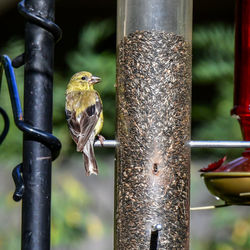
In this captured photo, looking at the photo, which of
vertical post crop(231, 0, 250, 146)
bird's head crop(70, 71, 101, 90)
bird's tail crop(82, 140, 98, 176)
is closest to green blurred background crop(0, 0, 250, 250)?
bird's head crop(70, 71, 101, 90)

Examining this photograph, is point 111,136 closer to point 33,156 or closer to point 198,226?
point 198,226

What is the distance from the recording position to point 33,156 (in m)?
2.42

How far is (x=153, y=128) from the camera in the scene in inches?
128

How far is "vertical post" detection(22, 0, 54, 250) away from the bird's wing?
161cm

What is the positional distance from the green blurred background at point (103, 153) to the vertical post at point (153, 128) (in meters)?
2.22

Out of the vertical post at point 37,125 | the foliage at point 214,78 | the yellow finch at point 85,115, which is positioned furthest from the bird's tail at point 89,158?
the foliage at point 214,78

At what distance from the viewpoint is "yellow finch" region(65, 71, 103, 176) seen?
4.10m

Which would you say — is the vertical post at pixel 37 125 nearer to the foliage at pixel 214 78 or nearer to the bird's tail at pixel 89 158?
the bird's tail at pixel 89 158

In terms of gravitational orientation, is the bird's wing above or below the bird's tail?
above

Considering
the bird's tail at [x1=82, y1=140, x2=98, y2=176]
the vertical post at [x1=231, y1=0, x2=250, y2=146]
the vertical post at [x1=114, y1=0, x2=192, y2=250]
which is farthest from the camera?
the bird's tail at [x1=82, y1=140, x2=98, y2=176]

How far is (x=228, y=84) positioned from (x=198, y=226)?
1.42 m

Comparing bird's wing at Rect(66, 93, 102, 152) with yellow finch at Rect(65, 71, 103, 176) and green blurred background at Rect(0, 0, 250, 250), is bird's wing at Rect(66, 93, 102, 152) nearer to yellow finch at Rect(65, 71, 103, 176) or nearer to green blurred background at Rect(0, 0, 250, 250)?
yellow finch at Rect(65, 71, 103, 176)

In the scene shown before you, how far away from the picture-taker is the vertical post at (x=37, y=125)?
7.80 ft

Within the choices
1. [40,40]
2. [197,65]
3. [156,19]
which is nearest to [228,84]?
[197,65]
